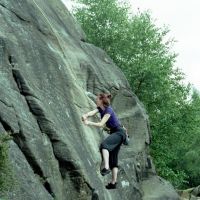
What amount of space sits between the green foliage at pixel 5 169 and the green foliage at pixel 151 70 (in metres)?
29.6

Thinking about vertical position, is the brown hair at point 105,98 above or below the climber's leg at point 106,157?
above

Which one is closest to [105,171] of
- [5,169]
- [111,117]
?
[111,117]

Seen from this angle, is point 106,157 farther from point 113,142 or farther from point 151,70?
point 151,70

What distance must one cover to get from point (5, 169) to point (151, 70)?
3002 cm

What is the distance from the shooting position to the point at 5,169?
1068cm

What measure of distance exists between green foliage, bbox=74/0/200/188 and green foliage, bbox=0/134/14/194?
2957 centimetres

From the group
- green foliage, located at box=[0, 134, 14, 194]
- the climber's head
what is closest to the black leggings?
the climber's head

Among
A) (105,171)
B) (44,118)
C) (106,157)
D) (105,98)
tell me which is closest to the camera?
(105,98)

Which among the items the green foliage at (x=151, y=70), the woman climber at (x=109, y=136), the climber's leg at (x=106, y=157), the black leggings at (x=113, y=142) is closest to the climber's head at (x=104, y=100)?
the woman climber at (x=109, y=136)

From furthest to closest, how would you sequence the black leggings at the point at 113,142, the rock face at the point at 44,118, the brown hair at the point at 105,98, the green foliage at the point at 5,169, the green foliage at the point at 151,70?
the green foliage at the point at 151,70
the black leggings at the point at 113,142
the rock face at the point at 44,118
the brown hair at the point at 105,98
the green foliage at the point at 5,169

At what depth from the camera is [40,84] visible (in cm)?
1598

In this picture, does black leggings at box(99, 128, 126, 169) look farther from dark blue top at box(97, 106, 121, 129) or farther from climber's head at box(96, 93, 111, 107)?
climber's head at box(96, 93, 111, 107)

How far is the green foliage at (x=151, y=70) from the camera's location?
134ft

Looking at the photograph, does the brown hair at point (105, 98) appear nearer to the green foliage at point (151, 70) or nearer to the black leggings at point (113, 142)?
the black leggings at point (113, 142)
